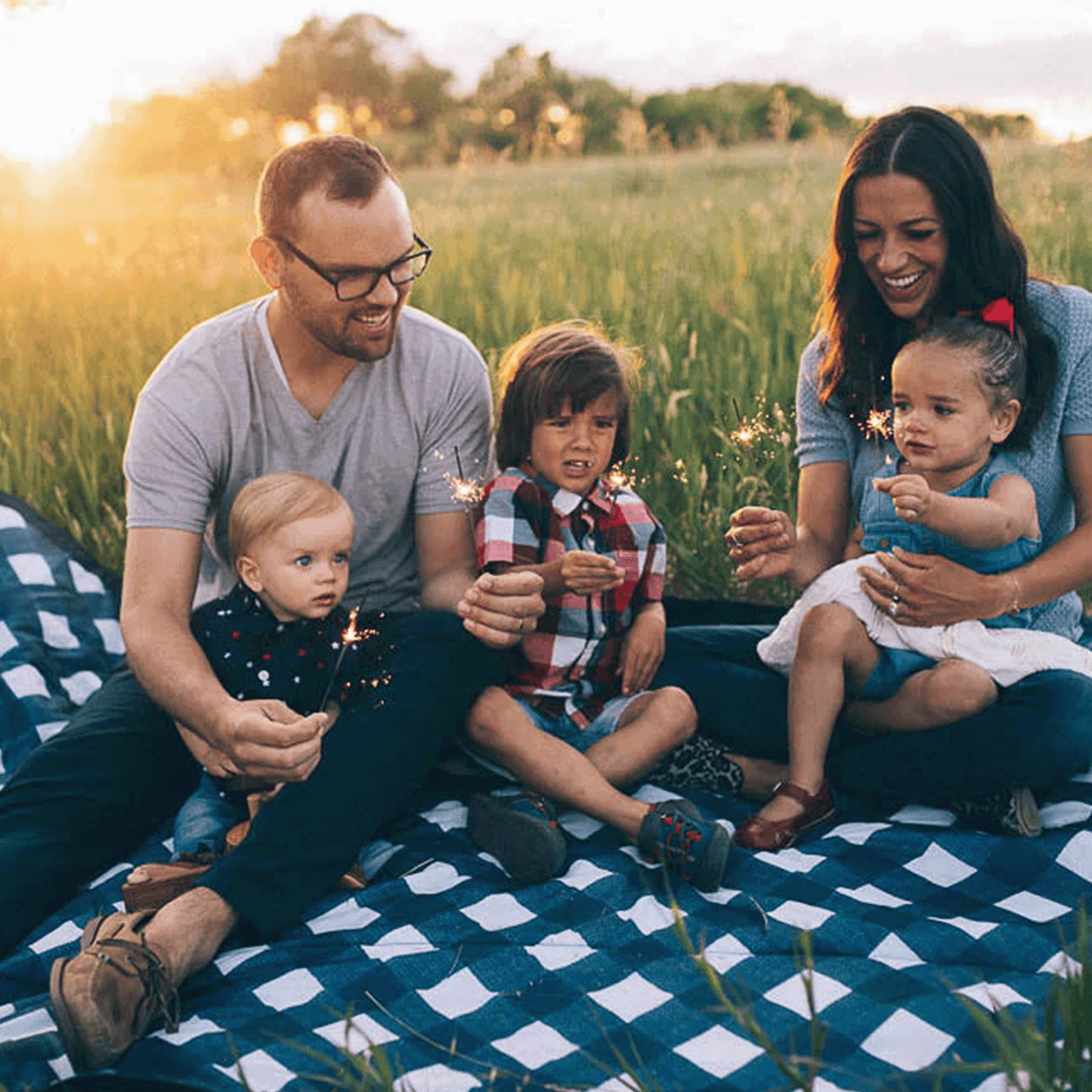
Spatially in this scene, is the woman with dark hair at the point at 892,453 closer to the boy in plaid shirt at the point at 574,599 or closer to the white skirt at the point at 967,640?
the white skirt at the point at 967,640

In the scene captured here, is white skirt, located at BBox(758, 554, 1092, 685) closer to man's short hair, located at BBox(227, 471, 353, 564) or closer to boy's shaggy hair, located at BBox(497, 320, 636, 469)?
boy's shaggy hair, located at BBox(497, 320, 636, 469)

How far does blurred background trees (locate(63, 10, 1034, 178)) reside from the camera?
22.8 m

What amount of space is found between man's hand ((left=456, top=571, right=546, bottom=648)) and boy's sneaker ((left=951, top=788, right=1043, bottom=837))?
1093 mm

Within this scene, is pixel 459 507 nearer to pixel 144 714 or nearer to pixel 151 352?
pixel 144 714

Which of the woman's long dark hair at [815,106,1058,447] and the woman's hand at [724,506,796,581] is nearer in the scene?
the woman's long dark hair at [815,106,1058,447]

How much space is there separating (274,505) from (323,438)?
341mm

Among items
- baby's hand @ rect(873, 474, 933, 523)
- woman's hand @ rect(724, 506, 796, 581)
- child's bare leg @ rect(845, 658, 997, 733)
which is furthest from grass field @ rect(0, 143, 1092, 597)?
child's bare leg @ rect(845, 658, 997, 733)

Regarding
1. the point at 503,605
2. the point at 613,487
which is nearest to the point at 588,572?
the point at 503,605

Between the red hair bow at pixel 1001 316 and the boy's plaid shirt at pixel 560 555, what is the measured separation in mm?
939

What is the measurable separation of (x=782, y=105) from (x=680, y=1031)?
5.60 meters

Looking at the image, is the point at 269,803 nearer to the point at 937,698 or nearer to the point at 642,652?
the point at 642,652

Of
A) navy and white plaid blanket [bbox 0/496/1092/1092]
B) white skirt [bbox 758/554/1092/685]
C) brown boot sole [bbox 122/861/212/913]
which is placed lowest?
navy and white plaid blanket [bbox 0/496/1092/1092]

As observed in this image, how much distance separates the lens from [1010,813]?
290 cm

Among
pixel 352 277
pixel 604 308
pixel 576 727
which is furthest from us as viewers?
pixel 604 308
